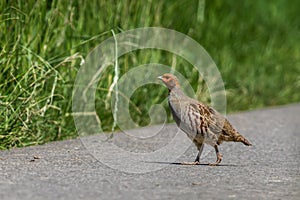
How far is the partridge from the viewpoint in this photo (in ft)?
22.4

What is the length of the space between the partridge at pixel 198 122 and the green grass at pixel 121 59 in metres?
1.18

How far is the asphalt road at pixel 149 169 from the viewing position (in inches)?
225

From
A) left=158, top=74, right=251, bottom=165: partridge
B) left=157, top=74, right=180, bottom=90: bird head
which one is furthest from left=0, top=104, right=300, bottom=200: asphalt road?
left=157, top=74, right=180, bottom=90: bird head

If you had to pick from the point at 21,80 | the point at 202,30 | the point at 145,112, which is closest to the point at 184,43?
the point at 202,30

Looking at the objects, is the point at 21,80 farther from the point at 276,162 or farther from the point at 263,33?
the point at 263,33

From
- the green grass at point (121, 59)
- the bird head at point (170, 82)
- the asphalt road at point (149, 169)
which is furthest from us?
the green grass at point (121, 59)

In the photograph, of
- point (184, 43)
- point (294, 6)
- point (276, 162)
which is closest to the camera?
point (276, 162)

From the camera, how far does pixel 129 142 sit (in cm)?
809

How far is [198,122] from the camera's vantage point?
6.82m

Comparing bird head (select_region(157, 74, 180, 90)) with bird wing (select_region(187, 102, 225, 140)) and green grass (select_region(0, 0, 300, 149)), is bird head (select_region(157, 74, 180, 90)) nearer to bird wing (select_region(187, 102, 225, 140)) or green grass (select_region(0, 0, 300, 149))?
bird wing (select_region(187, 102, 225, 140))

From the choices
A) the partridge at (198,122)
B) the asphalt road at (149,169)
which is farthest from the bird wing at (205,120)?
the asphalt road at (149,169)

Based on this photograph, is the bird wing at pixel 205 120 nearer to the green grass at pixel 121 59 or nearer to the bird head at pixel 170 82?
the bird head at pixel 170 82

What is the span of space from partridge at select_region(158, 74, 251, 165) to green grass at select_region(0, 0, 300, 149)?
46.4 inches

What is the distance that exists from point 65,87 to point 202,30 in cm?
283
